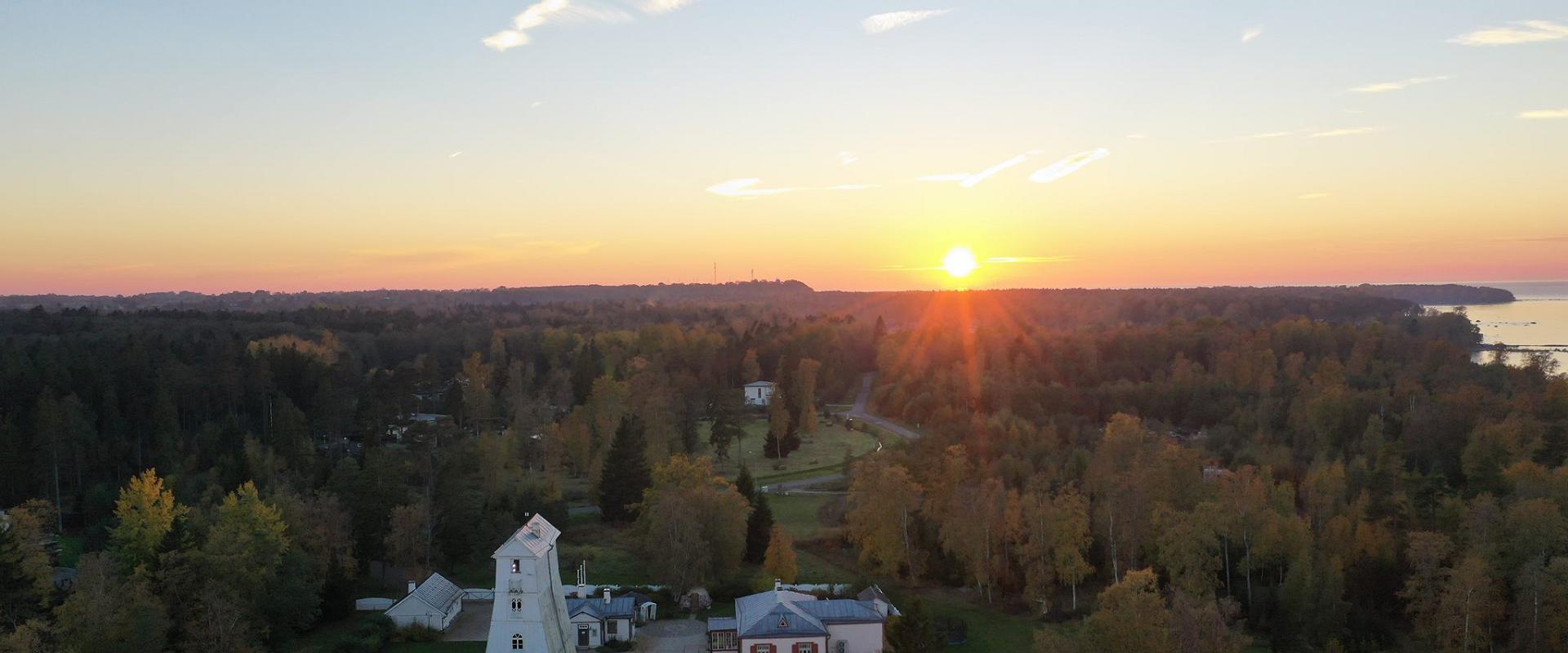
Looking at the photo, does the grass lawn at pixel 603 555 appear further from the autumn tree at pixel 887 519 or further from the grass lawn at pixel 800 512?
the autumn tree at pixel 887 519

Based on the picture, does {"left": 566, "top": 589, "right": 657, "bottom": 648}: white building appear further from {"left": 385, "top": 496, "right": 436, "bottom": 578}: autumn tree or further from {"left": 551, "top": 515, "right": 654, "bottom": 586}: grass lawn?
{"left": 385, "top": 496, "right": 436, "bottom": 578}: autumn tree

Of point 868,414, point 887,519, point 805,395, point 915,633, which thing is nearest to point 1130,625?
point 915,633

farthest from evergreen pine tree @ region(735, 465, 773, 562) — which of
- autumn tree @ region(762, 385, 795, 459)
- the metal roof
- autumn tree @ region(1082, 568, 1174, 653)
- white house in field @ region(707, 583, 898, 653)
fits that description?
autumn tree @ region(762, 385, 795, 459)

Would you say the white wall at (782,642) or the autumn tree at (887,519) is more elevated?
the autumn tree at (887,519)

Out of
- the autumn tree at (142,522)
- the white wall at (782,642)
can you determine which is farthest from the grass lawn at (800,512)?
the autumn tree at (142,522)

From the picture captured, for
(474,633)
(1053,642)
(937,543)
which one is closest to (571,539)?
(474,633)

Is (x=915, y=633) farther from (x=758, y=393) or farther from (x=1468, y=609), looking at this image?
(x=758, y=393)
